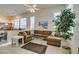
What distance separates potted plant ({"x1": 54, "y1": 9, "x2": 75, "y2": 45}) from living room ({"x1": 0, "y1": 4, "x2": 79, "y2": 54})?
112 mm

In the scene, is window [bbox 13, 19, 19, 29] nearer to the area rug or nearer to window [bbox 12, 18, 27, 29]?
window [bbox 12, 18, 27, 29]

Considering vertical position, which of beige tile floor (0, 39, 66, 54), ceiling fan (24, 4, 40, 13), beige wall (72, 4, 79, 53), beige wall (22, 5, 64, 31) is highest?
ceiling fan (24, 4, 40, 13)

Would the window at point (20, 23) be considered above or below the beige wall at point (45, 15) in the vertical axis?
below

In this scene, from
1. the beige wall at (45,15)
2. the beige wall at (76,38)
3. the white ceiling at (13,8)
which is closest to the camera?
the white ceiling at (13,8)

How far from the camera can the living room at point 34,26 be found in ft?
8.25

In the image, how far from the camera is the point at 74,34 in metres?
2.75

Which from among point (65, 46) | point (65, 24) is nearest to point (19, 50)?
point (65, 46)

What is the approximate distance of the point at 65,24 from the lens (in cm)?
269

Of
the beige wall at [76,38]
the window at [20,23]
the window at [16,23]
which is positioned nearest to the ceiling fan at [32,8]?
the window at [20,23]

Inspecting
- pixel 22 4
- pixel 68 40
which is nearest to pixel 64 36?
pixel 68 40

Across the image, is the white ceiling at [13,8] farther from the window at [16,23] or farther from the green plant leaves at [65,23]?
the green plant leaves at [65,23]

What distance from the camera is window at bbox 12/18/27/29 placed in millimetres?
2621

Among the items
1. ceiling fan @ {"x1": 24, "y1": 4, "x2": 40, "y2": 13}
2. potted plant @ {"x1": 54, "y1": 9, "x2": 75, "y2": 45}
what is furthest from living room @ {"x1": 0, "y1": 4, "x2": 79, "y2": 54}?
potted plant @ {"x1": 54, "y1": 9, "x2": 75, "y2": 45}
